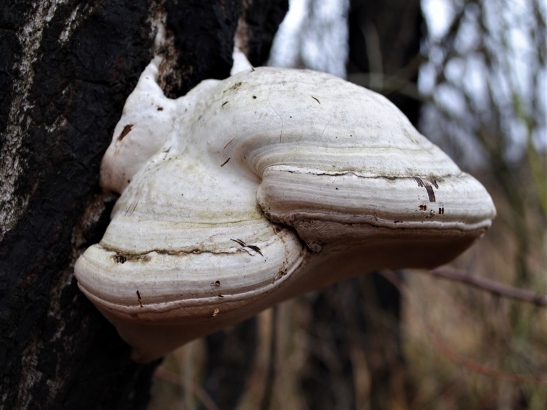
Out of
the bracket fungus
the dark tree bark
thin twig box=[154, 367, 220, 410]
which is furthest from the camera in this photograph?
thin twig box=[154, 367, 220, 410]

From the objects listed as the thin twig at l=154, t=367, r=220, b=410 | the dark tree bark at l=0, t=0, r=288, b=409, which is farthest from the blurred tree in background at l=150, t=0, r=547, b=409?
the dark tree bark at l=0, t=0, r=288, b=409

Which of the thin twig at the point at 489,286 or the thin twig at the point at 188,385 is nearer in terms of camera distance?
the thin twig at the point at 489,286

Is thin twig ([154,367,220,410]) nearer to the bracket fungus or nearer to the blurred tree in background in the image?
the blurred tree in background

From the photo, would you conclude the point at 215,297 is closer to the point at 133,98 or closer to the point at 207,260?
the point at 207,260

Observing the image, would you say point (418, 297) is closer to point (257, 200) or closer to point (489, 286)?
point (489, 286)

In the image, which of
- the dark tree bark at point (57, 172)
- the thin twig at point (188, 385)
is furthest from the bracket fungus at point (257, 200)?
the thin twig at point (188, 385)

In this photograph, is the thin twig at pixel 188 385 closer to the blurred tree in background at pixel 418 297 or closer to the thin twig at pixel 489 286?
the blurred tree in background at pixel 418 297
